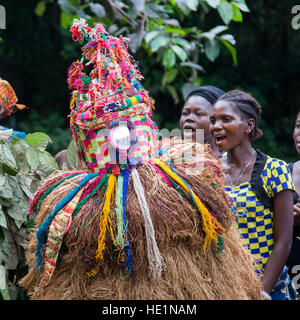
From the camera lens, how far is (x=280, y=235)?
82.7 inches

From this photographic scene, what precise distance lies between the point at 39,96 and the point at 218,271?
5.91 meters

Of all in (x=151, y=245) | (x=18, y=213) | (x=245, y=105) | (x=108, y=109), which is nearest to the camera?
(x=151, y=245)

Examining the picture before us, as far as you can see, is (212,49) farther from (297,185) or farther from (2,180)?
(2,180)

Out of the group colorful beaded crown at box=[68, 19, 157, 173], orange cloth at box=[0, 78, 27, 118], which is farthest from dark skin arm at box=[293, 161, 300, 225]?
orange cloth at box=[0, 78, 27, 118]

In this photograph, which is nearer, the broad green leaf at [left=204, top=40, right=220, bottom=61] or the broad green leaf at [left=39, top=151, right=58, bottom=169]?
the broad green leaf at [left=39, top=151, right=58, bottom=169]

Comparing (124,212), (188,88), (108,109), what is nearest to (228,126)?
(108,109)

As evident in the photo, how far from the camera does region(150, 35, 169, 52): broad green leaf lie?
3.44 metres

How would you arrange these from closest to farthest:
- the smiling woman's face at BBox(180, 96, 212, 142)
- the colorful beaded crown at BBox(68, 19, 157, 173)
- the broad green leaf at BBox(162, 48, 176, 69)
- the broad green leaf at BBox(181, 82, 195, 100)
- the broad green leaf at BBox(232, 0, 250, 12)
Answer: the colorful beaded crown at BBox(68, 19, 157, 173)
the smiling woman's face at BBox(180, 96, 212, 142)
the broad green leaf at BBox(232, 0, 250, 12)
the broad green leaf at BBox(162, 48, 176, 69)
the broad green leaf at BBox(181, 82, 195, 100)

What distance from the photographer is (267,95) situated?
695 cm

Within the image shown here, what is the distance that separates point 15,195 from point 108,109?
81cm

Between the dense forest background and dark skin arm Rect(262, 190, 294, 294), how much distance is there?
4412 mm

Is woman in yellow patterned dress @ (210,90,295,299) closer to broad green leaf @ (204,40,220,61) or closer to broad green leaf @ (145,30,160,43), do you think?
broad green leaf @ (145,30,160,43)

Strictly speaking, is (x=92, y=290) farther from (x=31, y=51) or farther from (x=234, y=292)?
(x=31, y=51)

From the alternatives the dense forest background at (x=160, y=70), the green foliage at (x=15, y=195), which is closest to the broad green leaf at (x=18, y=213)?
the green foliage at (x=15, y=195)
